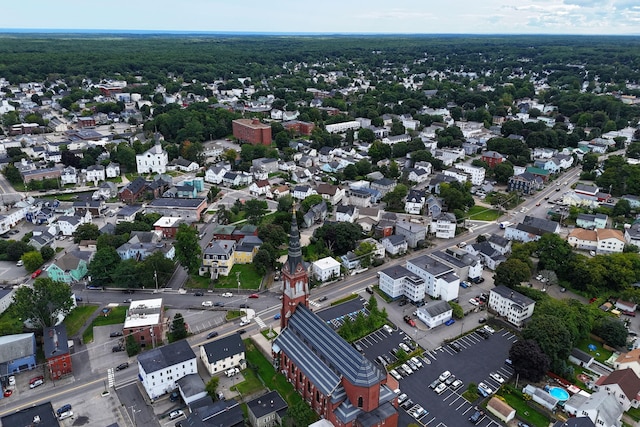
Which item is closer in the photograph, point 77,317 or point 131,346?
point 131,346

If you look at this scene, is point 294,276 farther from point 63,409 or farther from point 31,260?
point 31,260

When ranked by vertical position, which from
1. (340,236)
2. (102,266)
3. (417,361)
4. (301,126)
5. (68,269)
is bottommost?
(417,361)

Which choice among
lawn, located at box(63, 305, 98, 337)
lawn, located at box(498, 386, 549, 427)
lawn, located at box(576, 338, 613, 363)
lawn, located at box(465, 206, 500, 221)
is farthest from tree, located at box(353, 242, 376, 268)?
lawn, located at box(63, 305, 98, 337)

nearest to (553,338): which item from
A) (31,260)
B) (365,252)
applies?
(365,252)

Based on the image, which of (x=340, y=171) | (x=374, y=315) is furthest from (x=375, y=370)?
(x=340, y=171)

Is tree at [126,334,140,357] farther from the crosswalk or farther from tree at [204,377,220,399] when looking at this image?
the crosswalk

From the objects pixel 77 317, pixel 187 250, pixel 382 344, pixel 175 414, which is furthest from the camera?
pixel 187 250

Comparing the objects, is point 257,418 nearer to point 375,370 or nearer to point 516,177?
point 375,370
